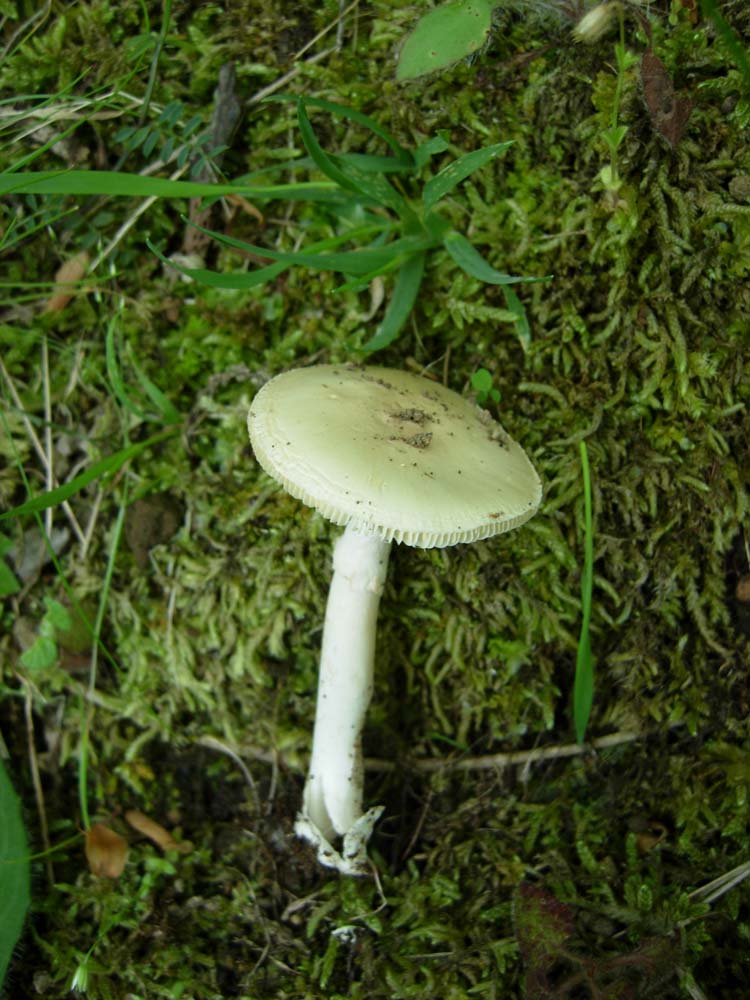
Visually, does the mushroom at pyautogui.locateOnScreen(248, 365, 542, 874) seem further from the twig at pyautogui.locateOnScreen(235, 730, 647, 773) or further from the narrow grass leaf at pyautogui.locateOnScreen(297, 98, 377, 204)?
the narrow grass leaf at pyautogui.locateOnScreen(297, 98, 377, 204)

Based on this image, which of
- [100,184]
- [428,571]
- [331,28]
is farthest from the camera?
[428,571]

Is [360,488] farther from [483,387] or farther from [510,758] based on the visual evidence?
[510,758]

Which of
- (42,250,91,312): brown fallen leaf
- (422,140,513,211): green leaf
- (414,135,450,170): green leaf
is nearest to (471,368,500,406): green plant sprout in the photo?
(422,140,513,211): green leaf

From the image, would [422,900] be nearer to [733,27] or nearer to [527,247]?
[527,247]

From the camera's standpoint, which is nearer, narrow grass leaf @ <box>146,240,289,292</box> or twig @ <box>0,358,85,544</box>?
narrow grass leaf @ <box>146,240,289,292</box>

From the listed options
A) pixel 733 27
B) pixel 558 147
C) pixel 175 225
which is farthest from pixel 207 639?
pixel 733 27

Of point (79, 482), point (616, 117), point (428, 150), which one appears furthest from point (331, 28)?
point (79, 482)
